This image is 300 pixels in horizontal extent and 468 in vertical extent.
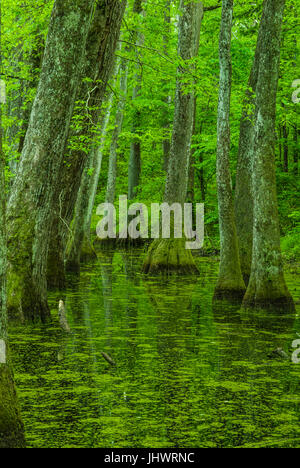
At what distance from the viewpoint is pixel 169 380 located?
7.19 m

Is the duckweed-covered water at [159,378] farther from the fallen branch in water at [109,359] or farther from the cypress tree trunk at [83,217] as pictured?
the cypress tree trunk at [83,217]

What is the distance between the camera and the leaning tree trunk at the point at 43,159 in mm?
8875

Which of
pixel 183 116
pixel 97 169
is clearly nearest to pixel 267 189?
pixel 183 116

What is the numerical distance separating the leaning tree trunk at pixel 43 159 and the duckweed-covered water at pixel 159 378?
2.18 feet

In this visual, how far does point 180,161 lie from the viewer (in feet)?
61.9

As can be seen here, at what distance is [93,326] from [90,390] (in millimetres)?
3739

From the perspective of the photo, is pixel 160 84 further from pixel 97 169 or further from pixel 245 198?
pixel 245 198

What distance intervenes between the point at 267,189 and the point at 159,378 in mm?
5465

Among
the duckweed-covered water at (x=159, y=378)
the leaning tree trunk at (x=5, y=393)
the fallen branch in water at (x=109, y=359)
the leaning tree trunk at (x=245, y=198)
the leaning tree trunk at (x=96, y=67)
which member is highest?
the leaning tree trunk at (x=96, y=67)

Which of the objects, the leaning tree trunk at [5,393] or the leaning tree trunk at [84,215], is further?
the leaning tree trunk at [84,215]

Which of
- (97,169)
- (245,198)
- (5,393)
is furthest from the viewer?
(97,169)

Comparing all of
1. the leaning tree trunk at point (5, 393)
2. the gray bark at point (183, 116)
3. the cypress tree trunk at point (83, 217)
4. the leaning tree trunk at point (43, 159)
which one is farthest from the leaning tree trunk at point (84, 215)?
the leaning tree trunk at point (5, 393)
